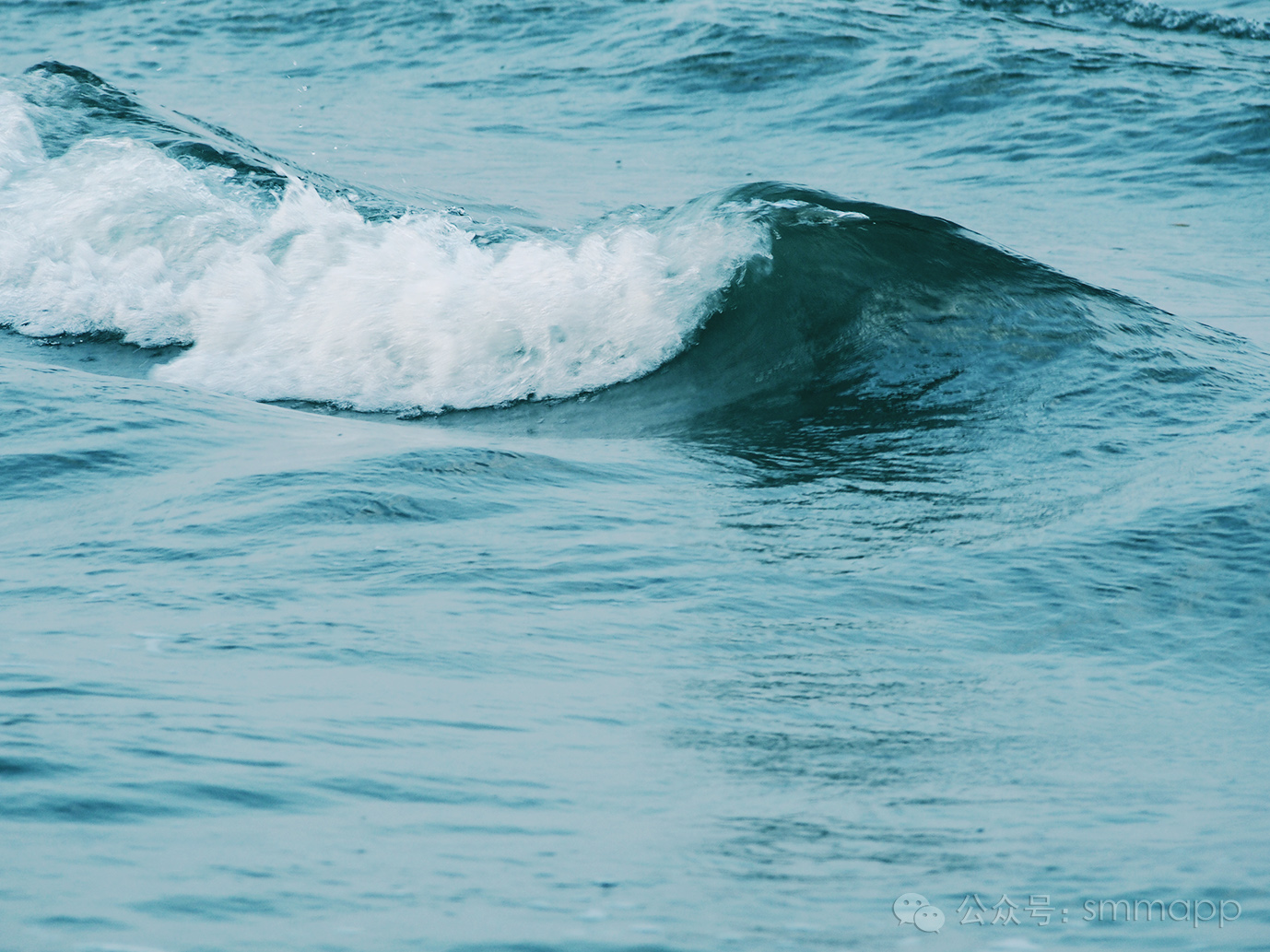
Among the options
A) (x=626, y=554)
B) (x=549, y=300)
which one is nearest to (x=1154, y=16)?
(x=549, y=300)

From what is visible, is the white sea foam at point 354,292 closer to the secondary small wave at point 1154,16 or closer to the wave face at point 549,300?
the wave face at point 549,300

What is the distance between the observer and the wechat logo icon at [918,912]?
79.4 inches

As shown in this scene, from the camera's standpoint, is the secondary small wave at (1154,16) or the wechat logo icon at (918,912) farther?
the secondary small wave at (1154,16)

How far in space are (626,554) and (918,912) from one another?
162 centimetres

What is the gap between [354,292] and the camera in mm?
6082

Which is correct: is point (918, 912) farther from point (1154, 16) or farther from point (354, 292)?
point (1154, 16)

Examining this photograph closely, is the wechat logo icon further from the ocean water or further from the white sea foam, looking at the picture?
the white sea foam

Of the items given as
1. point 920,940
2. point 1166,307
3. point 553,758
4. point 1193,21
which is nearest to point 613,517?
point 553,758

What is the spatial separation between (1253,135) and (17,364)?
25.1ft

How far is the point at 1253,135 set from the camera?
9.09m

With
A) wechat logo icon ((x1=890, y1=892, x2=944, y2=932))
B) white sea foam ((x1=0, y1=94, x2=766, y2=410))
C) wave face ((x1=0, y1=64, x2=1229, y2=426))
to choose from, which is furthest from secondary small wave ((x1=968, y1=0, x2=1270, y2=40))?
wechat logo icon ((x1=890, y1=892, x2=944, y2=932))

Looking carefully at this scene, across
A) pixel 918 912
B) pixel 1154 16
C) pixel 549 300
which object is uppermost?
pixel 1154 16

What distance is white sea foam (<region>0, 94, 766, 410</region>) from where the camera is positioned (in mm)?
5539

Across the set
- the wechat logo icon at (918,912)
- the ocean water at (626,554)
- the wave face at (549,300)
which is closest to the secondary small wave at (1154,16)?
Result: the ocean water at (626,554)
